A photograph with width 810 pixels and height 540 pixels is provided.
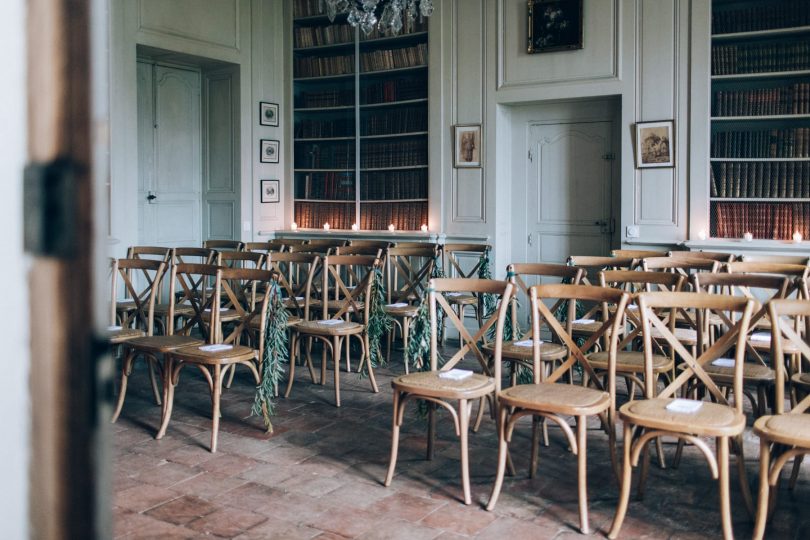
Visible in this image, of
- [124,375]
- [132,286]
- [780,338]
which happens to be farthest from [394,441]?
[132,286]

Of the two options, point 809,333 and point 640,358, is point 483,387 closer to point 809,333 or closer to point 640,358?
point 640,358

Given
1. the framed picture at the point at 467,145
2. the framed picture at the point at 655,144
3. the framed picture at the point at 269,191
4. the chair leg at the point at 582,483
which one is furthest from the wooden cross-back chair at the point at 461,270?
the chair leg at the point at 582,483

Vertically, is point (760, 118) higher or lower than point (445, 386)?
higher

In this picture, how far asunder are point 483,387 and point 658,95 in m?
4.41

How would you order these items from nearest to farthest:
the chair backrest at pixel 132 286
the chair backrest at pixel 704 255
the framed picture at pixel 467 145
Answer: the chair backrest at pixel 132 286
the chair backrest at pixel 704 255
the framed picture at pixel 467 145

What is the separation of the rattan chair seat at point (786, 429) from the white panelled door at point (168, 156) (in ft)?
22.6

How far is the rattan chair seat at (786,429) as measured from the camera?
2.91 meters

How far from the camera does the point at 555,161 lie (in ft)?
26.9

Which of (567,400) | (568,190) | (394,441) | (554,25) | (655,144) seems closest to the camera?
(567,400)

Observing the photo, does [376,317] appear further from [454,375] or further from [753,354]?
[753,354]

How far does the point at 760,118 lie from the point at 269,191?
504 centimetres

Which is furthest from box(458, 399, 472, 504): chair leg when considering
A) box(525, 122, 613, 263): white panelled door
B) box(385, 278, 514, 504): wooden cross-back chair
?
box(525, 122, 613, 263): white panelled door

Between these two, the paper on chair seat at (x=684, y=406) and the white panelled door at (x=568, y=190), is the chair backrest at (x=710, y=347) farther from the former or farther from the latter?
the white panelled door at (x=568, y=190)

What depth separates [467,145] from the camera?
27.2 feet
